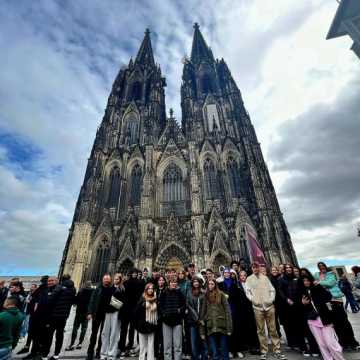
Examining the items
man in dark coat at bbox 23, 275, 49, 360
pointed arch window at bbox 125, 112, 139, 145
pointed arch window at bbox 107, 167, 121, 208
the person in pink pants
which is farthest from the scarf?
pointed arch window at bbox 125, 112, 139, 145

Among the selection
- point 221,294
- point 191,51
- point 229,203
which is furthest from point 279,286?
point 191,51

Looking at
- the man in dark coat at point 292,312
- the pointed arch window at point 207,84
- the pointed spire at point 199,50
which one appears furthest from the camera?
the pointed spire at point 199,50

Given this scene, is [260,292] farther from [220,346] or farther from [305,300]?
[220,346]

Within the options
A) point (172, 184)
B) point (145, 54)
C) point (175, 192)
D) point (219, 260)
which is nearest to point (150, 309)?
point (219, 260)

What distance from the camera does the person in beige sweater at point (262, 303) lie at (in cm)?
426

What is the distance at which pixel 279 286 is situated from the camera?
15.9 ft

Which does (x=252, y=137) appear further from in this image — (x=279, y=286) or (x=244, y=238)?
(x=279, y=286)

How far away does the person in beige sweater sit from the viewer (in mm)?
4258

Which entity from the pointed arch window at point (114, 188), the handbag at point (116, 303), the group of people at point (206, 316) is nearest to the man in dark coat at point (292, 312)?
the group of people at point (206, 316)

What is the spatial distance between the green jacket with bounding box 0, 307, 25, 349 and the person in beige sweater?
418 cm

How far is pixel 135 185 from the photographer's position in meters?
20.5

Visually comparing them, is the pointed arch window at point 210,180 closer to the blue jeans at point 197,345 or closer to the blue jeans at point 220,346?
the blue jeans at point 197,345

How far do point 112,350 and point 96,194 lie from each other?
16.2 meters

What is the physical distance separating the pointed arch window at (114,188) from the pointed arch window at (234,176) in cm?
1028
